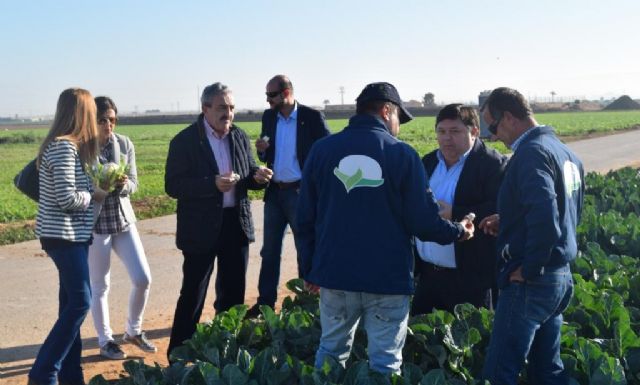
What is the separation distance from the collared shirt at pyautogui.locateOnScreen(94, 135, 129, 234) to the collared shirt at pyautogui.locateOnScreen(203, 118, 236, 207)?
0.72 metres

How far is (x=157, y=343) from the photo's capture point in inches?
247

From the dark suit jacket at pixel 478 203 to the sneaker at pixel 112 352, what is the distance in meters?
2.57

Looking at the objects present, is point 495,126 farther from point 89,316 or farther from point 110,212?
point 89,316

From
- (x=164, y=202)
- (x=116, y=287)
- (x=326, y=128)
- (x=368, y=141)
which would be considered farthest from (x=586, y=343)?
(x=164, y=202)

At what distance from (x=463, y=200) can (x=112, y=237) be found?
2591mm

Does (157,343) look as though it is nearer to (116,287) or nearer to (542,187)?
(116,287)

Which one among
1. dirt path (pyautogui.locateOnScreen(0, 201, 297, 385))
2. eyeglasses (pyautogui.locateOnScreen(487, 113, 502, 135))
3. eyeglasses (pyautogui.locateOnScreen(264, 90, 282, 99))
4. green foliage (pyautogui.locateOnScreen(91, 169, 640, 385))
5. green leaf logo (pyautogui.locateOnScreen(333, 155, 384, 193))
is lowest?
dirt path (pyautogui.locateOnScreen(0, 201, 297, 385))

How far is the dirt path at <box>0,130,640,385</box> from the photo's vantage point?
5844 mm

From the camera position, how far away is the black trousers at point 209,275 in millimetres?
5535

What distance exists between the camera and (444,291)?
493 cm

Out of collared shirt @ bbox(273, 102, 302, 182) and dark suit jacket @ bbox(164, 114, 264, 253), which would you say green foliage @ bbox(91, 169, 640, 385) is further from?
collared shirt @ bbox(273, 102, 302, 182)

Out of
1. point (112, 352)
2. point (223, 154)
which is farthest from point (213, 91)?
point (112, 352)

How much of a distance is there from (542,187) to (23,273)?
695 centimetres

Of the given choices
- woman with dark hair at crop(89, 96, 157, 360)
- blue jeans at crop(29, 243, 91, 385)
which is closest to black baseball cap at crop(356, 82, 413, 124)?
blue jeans at crop(29, 243, 91, 385)
